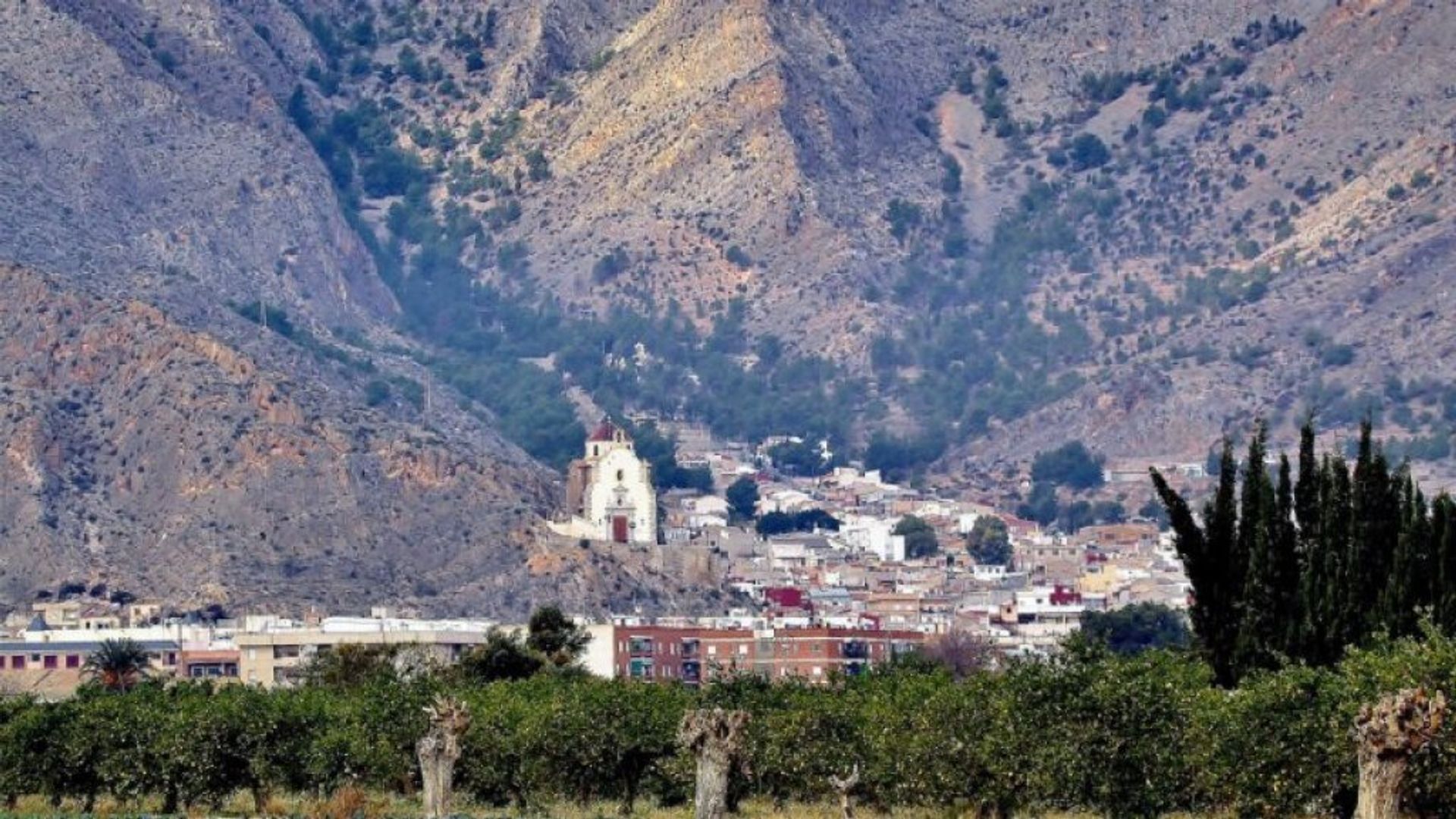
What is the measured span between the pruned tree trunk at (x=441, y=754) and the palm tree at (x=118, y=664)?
62055 millimetres

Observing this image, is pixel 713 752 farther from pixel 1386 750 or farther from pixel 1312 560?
pixel 1312 560

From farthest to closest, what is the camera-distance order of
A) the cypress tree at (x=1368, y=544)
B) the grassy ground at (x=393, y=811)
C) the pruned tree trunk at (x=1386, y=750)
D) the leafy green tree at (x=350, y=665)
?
the leafy green tree at (x=350, y=665)
the grassy ground at (x=393, y=811)
the cypress tree at (x=1368, y=544)
the pruned tree trunk at (x=1386, y=750)

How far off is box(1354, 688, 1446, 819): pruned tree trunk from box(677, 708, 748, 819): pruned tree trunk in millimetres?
16885

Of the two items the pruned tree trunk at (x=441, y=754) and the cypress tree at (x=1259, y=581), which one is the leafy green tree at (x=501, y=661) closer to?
the cypress tree at (x=1259, y=581)

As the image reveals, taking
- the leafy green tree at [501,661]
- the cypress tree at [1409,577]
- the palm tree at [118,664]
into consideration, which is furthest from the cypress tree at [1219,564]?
the palm tree at [118,664]

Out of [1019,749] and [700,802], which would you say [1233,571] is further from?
[700,802]

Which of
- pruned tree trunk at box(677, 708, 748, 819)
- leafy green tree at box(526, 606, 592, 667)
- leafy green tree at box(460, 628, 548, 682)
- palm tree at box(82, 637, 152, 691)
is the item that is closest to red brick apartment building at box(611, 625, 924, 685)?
leafy green tree at box(526, 606, 592, 667)

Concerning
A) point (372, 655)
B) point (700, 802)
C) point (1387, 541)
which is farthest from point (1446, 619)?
point (372, 655)

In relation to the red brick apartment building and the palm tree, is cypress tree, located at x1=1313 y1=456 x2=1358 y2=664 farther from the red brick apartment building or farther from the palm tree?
the red brick apartment building

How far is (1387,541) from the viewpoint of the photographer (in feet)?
346

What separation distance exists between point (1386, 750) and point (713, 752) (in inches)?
717

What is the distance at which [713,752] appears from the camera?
92.8 metres

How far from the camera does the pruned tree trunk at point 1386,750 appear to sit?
78.8 meters

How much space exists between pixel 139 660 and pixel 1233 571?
234ft
